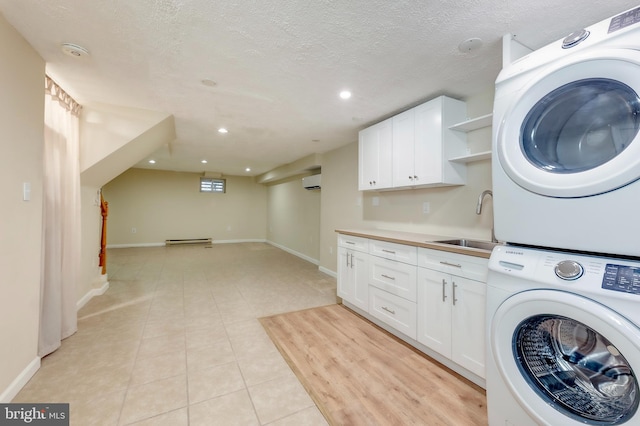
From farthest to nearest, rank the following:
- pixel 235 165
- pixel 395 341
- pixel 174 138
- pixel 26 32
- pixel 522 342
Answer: pixel 235 165
pixel 174 138
pixel 395 341
pixel 26 32
pixel 522 342

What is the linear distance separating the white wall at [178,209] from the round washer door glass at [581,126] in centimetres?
809

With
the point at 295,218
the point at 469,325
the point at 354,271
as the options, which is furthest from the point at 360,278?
the point at 295,218

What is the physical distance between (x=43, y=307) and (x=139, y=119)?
1.88 metres

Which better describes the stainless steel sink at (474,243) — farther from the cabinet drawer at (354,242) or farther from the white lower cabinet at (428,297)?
the cabinet drawer at (354,242)

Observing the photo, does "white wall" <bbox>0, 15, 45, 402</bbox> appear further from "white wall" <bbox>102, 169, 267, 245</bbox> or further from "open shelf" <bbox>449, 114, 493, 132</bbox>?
"white wall" <bbox>102, 169, 267, 245</bbox>

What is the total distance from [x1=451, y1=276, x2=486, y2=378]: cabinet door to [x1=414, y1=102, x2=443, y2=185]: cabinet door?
3.24ft

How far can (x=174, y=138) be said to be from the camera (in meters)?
3.82

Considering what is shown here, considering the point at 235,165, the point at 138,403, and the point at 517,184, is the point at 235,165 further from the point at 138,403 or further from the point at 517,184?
the point at 517,184

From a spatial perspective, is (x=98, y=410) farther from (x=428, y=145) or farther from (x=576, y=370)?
(x=428, y=145)

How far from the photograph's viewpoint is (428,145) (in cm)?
238

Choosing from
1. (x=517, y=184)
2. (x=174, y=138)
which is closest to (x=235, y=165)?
(x=174, y=138)

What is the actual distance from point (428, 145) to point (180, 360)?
2.72 metres

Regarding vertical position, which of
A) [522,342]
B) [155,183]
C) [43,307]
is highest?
[155,183]

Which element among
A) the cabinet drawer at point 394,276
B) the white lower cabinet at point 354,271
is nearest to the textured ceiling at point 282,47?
the white lower cabinet at point 354,271
